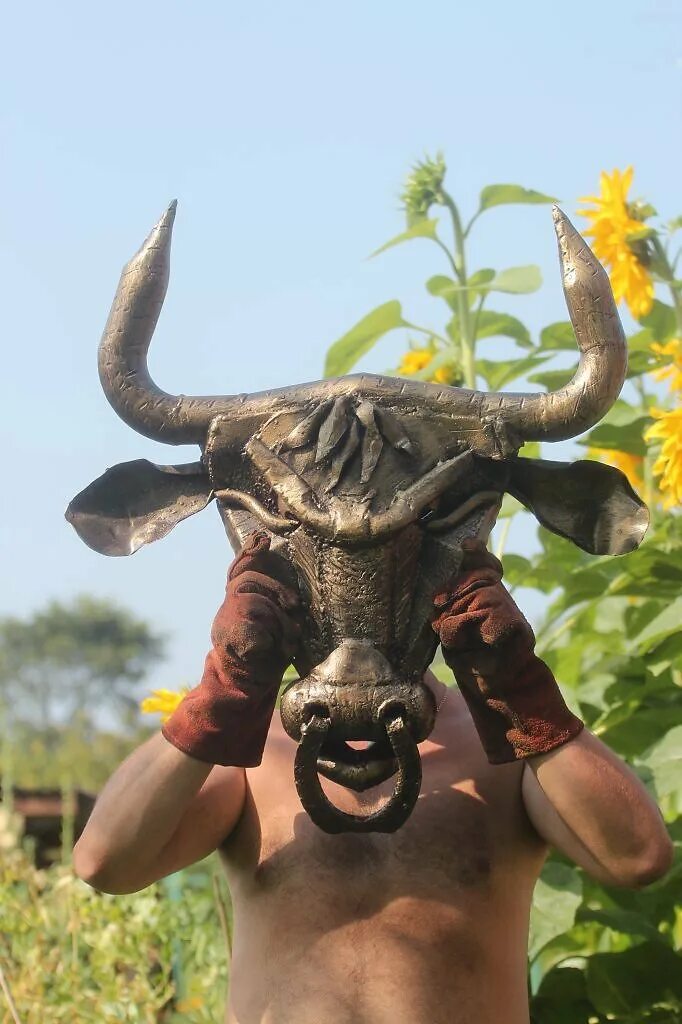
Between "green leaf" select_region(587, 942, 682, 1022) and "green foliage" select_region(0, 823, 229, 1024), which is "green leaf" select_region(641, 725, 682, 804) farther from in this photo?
"green foliage" select_region(0, 823, 229, 1024)

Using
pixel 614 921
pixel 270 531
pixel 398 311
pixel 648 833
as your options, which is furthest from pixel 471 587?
pixel 398 311

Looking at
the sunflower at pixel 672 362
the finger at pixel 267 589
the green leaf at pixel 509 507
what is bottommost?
the finger at pixel 267 589

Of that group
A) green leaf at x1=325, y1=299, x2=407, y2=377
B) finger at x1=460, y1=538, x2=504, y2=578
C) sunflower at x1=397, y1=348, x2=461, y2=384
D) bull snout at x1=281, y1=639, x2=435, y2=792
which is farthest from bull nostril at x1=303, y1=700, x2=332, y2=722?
sunflower at x1=397, y1=348, x2=461, y2=384

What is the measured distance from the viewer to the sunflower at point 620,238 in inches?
145

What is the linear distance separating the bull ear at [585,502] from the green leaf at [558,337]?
1359mm

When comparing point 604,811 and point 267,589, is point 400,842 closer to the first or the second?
point 604,811

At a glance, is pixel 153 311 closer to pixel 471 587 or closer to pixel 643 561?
pixel 471 587

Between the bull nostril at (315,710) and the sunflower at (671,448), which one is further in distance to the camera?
the sunflower at (671,448)

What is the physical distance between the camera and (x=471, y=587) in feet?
6.80

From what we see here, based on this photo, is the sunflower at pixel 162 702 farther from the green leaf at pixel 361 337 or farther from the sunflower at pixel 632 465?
the sunflower at pixel 632 465

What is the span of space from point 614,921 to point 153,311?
169 cm

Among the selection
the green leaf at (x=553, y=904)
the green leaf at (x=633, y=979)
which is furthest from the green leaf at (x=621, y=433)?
the green leaf at (x=633, y=979)

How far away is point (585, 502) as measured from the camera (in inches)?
91.8

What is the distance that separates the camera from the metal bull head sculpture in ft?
6.66
